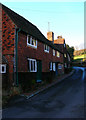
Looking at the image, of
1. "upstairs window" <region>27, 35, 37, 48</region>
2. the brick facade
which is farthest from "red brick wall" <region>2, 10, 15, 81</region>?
"upstairs window" <region>27, 35, 37, 48</region>

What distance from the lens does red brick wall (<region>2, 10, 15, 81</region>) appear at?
39.6 feet

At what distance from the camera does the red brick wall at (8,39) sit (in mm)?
12078

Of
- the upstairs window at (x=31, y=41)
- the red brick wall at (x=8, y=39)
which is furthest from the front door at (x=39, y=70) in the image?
the red brick wall at (x=8, y=39)

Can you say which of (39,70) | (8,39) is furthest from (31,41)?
(39,70)

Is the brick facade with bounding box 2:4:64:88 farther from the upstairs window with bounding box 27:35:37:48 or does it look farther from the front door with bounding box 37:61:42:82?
the front door with bounding box 37:61:42:82

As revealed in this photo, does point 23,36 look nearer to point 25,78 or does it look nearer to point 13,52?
point 13,52

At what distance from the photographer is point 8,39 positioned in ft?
40.8

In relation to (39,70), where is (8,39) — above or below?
above

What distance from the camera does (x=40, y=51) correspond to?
1703 cm

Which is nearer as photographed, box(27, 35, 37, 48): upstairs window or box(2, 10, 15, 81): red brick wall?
box(2, 10, 15, 81): red brick wall

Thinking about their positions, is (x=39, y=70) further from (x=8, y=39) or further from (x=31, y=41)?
(x=8, y=39)

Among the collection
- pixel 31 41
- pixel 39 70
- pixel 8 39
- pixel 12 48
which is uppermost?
pixel 31 41

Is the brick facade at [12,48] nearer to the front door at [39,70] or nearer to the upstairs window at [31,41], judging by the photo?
the upstairs window at [31,41]

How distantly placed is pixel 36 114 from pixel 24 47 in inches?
307
